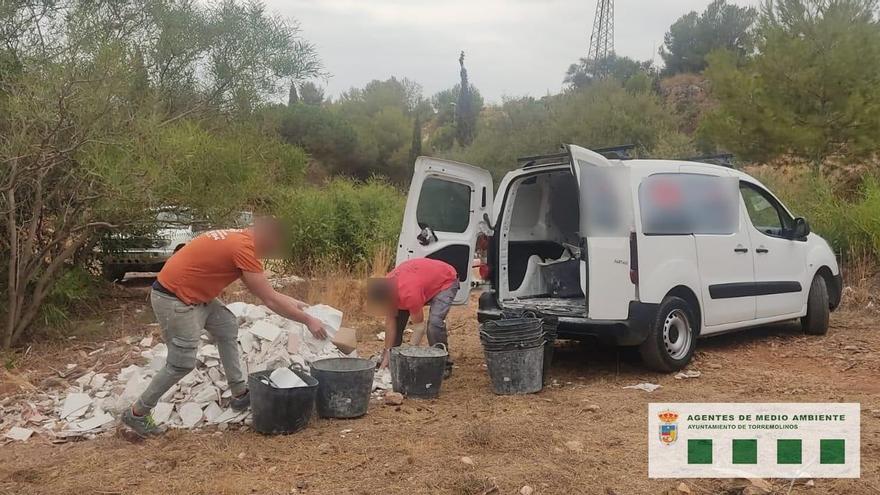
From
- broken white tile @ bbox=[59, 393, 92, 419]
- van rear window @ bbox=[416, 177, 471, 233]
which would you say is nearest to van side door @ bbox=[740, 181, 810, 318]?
van rear window @ bbox=[416, 177, 471, 233]

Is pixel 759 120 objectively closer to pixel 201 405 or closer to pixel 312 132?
pixel 201 405

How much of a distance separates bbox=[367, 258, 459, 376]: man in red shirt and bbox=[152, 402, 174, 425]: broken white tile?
1.76m

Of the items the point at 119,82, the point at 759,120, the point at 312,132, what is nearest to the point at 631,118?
the point at 759,120

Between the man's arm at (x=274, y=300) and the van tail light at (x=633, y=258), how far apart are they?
8.43ft

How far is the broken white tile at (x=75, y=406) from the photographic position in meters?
5.40

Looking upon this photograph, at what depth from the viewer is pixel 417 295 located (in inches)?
233

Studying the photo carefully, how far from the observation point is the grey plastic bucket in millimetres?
5629

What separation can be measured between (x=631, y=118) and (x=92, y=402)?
87.1ft

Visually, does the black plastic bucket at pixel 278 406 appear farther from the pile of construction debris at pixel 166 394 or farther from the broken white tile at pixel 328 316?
the broken white tile at pixel 328 316

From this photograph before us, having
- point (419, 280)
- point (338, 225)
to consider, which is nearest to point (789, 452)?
point (419, 280)

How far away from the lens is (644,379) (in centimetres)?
612

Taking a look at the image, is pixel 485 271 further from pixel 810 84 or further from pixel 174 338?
pixel 810 84

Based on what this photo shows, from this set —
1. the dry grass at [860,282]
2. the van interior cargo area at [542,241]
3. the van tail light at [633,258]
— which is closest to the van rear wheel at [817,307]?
the dry grass at [860,282]

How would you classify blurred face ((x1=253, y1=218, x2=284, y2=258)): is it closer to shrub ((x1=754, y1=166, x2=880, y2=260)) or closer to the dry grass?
the dry grass
